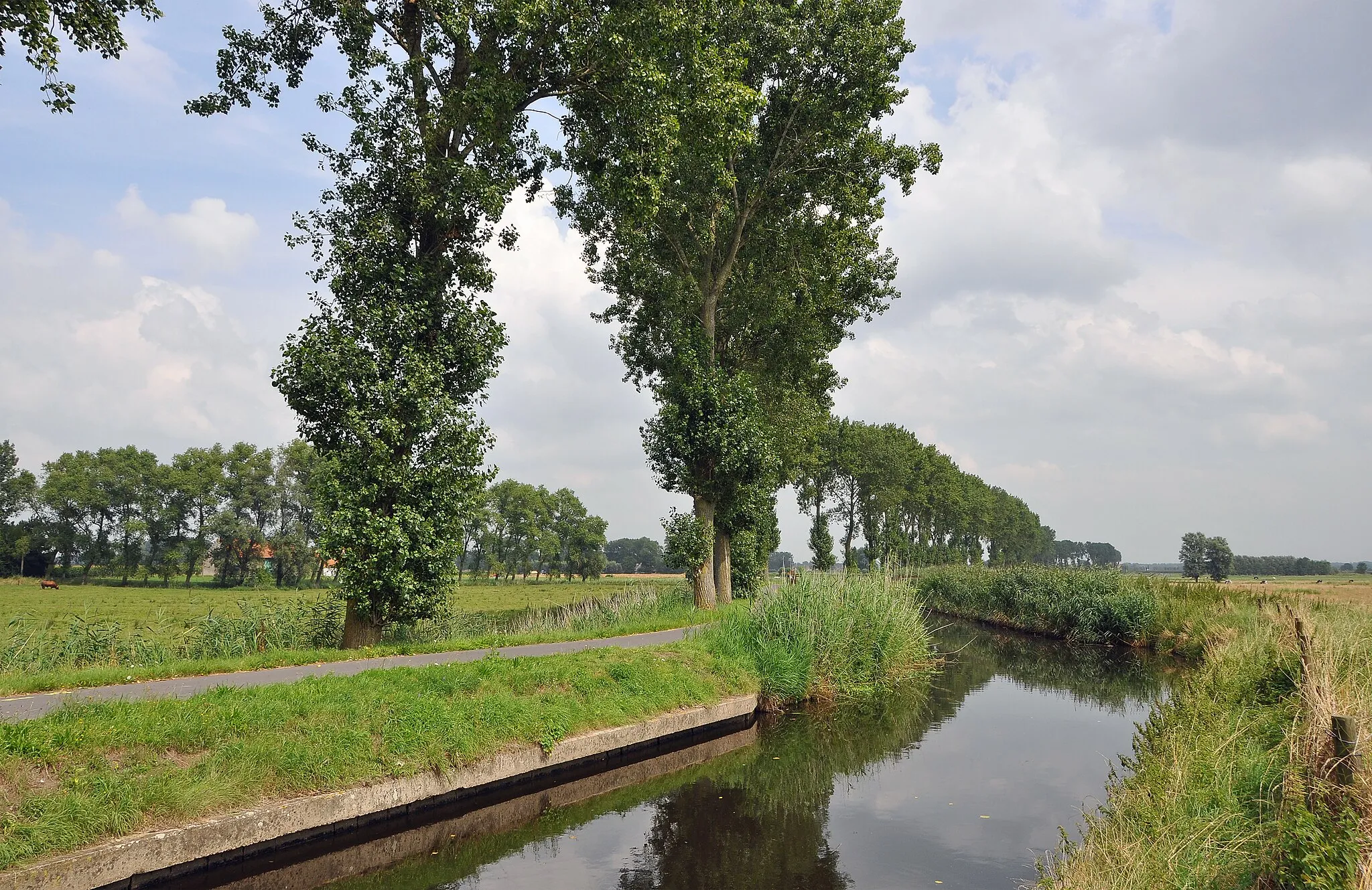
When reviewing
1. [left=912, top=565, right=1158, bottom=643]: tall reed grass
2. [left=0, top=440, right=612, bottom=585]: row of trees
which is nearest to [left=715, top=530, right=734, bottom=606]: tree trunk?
[left=912, top=565, right=1158, bottom=643]: tall reed grass

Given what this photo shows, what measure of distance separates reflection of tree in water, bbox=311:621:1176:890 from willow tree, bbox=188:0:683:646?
7.16 meters

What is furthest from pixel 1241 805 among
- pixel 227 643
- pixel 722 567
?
pixel 722 567

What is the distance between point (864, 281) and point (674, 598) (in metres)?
13.7

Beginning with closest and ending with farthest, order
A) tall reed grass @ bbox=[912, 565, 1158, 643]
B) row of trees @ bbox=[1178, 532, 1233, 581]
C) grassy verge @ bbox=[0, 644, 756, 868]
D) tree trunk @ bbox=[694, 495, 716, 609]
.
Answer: grassy verge @ bbox=[0, 644, 756, 868], tree trunk @ bbox=[694, 495, 716, 609], tall reed grass @ bbox=[912, 565, 1158, 643], row of trees @ bbox=[1178, 532, 1233, 581]

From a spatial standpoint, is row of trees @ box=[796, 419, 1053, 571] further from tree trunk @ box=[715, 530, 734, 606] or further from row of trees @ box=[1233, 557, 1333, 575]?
row of trees @ box=[1233, 557, 1333, 575]

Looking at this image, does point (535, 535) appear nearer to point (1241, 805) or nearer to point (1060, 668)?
point (1060, 668)

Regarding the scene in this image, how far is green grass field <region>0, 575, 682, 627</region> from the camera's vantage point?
1351 inches

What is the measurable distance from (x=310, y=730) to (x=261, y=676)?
10.9ft

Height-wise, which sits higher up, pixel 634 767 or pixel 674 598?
pixel 674 598

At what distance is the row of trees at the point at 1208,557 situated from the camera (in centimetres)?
13138

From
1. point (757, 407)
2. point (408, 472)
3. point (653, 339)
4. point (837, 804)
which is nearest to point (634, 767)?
point (837, 804)

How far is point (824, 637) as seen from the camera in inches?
660

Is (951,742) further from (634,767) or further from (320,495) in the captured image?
(320,495)

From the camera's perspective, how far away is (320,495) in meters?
14.5
